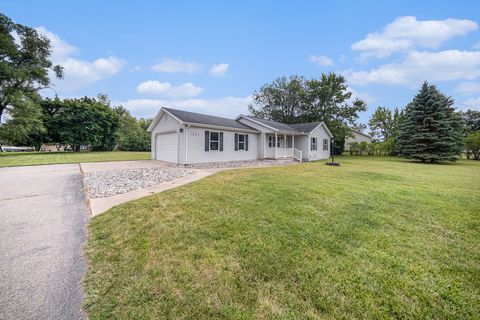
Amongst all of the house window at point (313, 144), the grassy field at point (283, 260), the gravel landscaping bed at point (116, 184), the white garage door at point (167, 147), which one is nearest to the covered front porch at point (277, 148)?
the house window at point (313, 144)

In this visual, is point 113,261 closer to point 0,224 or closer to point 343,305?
point 343,305

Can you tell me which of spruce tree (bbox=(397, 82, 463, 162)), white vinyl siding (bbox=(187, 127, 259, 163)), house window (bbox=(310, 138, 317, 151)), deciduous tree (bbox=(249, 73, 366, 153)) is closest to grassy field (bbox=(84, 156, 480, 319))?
white vinyl siding (bbox=(187, 127, 259, 163))

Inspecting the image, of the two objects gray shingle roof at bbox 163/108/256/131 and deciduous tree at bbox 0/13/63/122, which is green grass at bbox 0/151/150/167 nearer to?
gray shingle roof at bbox 163/108/256/131

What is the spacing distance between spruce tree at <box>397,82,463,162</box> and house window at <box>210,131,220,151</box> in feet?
56.6

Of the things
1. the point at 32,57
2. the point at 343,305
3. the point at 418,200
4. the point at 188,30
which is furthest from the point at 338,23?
the point at 32,57

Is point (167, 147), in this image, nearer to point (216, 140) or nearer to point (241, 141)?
point (216, 140)

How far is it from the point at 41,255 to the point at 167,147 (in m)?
11.6

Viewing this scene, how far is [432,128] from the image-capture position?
704 inches

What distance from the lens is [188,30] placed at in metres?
13.0

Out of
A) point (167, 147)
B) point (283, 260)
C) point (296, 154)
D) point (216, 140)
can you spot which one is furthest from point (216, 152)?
point (283, 260)

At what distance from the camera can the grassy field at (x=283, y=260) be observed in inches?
74.2

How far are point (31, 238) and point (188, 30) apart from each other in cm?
1361

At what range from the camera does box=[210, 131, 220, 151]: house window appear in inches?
527

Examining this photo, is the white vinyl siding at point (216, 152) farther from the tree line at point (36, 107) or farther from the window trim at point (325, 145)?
the tree line at point (36, 107)
